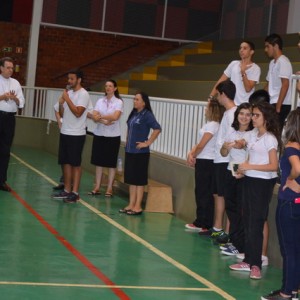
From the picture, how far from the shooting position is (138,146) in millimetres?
9859

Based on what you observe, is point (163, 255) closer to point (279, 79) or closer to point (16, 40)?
point (279, 79)

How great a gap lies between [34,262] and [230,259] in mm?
1866

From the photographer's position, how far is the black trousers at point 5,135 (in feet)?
36.1

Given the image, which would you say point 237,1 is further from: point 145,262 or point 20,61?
point 145,262

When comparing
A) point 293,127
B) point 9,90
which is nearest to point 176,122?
point 9,90

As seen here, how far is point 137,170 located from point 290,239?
13.4 ft

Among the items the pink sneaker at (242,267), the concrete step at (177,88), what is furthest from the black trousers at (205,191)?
the concrete step at (177,88)

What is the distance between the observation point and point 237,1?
770 inches

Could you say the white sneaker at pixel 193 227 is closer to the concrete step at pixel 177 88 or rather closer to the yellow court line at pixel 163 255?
the yellow court line at pixel 163 255

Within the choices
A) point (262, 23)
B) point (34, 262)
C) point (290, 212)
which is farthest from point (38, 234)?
point (262, 23)

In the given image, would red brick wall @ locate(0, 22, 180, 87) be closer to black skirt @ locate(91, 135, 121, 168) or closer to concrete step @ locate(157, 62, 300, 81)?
concrete step @ locate(157, 62, 300, 81)

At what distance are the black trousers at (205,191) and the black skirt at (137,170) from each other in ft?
3.34

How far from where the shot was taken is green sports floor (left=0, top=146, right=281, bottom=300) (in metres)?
6.34

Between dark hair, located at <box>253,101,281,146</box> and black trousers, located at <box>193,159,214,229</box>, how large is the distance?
2.26 m
